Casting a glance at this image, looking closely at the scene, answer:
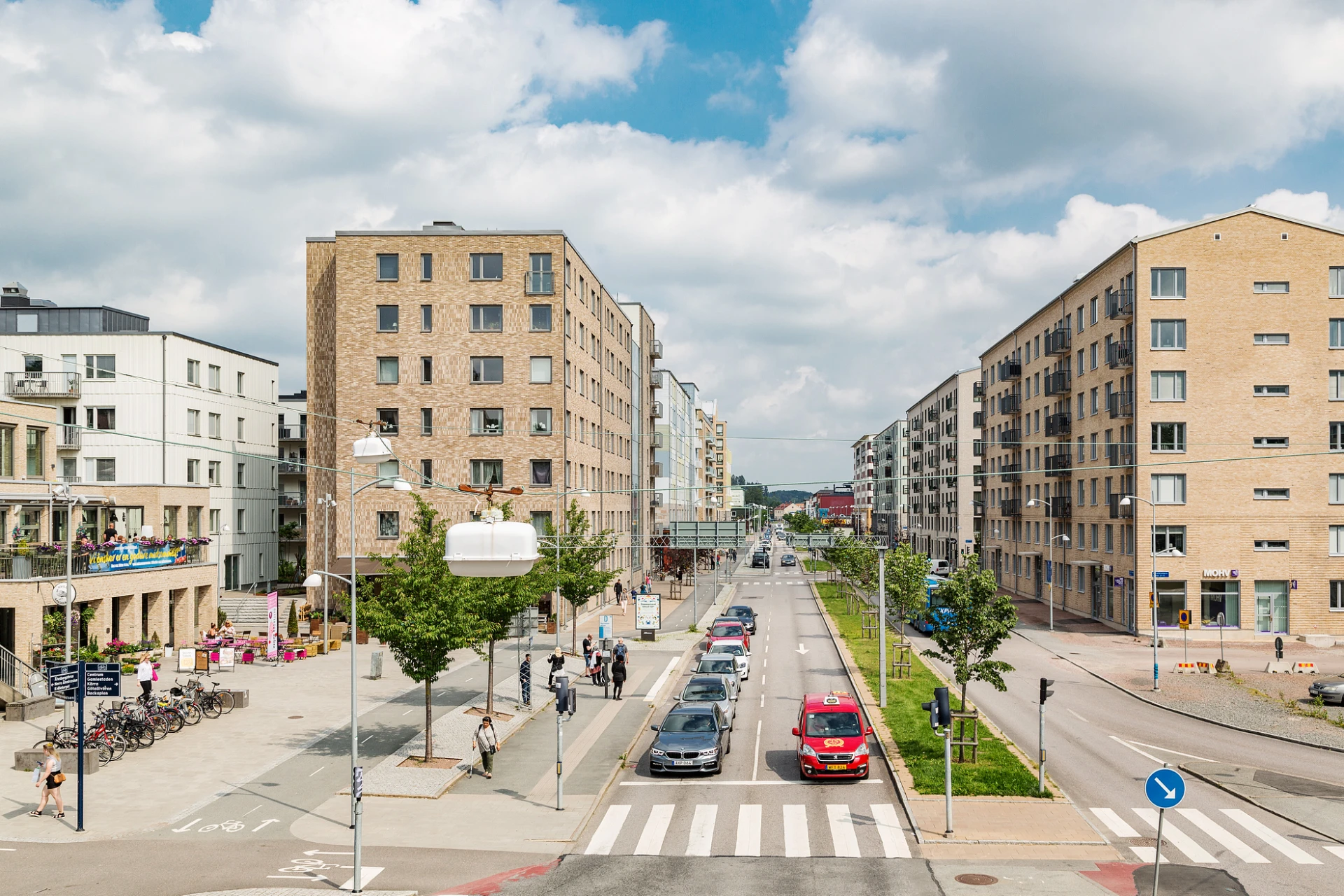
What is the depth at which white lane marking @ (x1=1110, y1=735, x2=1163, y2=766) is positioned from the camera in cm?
2701

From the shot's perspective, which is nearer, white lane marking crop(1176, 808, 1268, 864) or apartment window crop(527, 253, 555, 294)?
white lane marking crop(1176, 808, 1268, 864)

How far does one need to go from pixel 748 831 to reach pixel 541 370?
4078 centimetres

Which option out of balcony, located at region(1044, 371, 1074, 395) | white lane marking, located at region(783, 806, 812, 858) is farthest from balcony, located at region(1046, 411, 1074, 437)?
white lane marking, located at region(783, 806, 812, 858)

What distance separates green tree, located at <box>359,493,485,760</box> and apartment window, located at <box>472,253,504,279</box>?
31.9 meters

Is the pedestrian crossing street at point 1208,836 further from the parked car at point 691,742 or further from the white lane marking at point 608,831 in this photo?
the white lane marking at point 608,831

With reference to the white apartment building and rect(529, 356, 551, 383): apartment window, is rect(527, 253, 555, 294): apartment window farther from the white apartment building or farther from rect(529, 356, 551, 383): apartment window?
the white apartment building

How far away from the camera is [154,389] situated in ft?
192

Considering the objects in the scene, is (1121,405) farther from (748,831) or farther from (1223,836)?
(748,831)

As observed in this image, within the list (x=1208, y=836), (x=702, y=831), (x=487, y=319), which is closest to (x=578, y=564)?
(x=487, y=319)

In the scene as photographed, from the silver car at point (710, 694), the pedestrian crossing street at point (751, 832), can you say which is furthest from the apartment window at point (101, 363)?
the pedestrian crossing street at point (751, 832)

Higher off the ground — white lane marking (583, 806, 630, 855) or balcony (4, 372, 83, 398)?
balcony (4, 372, 83, 398)

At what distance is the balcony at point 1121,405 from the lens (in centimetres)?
5600

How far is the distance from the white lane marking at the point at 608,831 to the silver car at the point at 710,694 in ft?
25.7

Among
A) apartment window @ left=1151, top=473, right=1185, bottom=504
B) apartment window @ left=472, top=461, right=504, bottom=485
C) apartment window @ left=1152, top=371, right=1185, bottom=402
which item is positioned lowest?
apartment window @ left=1151, top=473, right=1185, bottom=504
